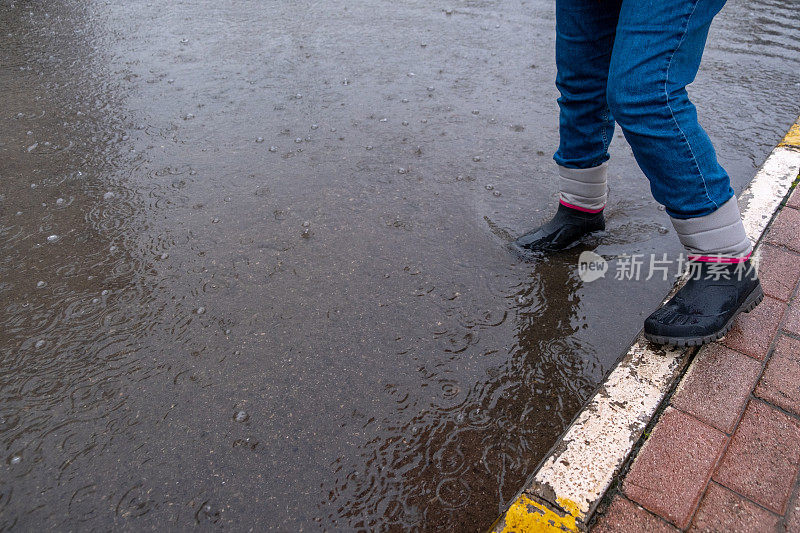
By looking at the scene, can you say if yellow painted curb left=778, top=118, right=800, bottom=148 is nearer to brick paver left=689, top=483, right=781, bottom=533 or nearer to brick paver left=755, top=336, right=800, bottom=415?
brick paver left=755, top=336, right=800, bottom=415

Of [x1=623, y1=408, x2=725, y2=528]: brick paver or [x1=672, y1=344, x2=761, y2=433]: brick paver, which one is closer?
[x1=623, y1=408, x2=725, y2=528]: brick paver

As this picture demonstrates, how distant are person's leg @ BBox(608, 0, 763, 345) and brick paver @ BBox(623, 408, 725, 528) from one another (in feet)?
1.15

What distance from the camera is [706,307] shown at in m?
1.95

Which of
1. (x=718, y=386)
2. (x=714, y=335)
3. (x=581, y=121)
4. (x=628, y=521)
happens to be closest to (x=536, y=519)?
(x=628, y=521)

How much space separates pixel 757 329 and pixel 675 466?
30.7 inches

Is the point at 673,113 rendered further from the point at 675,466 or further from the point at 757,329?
the point at 675,466

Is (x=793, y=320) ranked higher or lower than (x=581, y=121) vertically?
lower

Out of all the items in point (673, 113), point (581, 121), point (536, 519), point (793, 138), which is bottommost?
point (793, 138)

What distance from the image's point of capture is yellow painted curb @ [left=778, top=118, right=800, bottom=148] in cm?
313

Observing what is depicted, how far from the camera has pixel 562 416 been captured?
1.80 m

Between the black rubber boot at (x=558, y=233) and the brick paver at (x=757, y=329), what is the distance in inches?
28.6

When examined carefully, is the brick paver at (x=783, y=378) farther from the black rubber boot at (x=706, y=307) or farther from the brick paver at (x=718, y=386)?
the black rubber boot at (x=706, y=307)

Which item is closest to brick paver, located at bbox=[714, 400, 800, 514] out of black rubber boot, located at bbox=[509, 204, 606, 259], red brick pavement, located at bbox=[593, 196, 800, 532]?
red brick pavement, located at bbox=[593, 196, 800, 532]

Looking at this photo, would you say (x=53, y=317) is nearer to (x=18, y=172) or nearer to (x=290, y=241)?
(x=290, y=241)
